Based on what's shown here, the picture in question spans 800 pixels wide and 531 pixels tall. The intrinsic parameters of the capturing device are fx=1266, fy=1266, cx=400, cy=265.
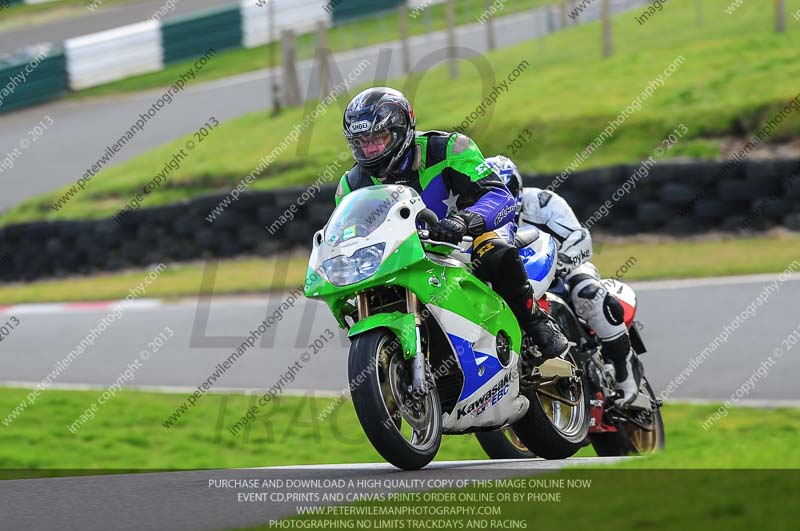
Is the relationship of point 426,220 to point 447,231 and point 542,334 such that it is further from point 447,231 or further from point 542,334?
point 542,334

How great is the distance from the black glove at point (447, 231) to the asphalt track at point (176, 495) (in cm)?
106

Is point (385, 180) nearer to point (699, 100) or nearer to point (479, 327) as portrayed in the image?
point (479, 327)

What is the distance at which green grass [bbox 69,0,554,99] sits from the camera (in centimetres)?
2848

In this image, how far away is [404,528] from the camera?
426 centimetres

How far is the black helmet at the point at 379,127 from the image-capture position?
19.8ft

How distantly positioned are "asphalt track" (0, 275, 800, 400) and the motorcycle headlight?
4.58m

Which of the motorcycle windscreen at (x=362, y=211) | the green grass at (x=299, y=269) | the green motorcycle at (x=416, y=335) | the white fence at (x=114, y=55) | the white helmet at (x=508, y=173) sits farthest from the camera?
the white fence at (x=114, y=55)

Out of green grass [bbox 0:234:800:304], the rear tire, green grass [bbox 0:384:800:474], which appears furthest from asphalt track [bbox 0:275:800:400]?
the rear tire

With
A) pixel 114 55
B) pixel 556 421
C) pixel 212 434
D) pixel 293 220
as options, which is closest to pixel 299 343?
pixel 212 434

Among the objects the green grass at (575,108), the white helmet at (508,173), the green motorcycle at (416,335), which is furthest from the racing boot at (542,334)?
the green grass at (575,108)

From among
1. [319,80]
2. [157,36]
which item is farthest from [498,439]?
[157,36]

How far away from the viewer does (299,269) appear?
1714 cm

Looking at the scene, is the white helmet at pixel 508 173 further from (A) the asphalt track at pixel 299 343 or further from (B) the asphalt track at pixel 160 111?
(B) the asphalt track at pixel 160 111

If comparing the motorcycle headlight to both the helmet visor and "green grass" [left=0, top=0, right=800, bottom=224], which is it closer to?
the helmet visor
